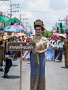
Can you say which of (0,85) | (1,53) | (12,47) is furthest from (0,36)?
(12,47)

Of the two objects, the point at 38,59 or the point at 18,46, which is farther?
the point at 18,46

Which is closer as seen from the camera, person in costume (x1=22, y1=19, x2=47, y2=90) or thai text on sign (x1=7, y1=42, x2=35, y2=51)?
person in costume (x1=22, y1=19, x2=47, y2=90)

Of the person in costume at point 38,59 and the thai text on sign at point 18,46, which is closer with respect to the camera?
the person in costume at point 38,59

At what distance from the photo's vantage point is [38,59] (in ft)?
28.0

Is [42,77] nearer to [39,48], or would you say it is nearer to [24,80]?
[39,48]

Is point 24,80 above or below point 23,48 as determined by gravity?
below

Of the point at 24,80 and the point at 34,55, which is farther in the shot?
the point at 24,80

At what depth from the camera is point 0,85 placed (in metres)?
12.4

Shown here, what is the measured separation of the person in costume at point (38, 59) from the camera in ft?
28.2

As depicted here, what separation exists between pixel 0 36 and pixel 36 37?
25.1 ft

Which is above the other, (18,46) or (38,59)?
(18,46)

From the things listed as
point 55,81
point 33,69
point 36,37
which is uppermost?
point 36,37

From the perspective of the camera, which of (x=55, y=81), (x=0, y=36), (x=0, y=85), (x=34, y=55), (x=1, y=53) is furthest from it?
(x=1, y=53)

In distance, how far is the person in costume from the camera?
8.60m
